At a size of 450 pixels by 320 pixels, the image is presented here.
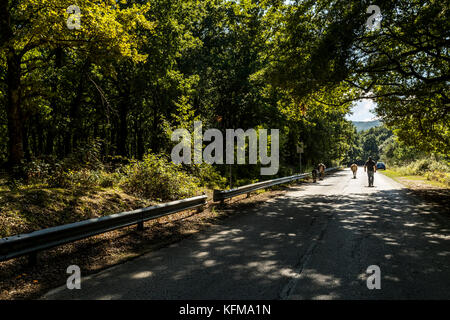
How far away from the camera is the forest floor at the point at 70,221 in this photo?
14.2 feet

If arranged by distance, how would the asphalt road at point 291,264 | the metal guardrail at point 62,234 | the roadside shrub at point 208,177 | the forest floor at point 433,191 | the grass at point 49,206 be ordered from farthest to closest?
the roadside shrub at point 208,177, the forest floor at point 433,191, the grass at point 49,206, the metal guardrail at point 62,234, the asphalt road at point 291,264

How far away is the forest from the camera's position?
8.66 meters

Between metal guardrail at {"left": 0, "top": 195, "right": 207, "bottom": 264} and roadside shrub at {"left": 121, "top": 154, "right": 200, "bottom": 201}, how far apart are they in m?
3.27

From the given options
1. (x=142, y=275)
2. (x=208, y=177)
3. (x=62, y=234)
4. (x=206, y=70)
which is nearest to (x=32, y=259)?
(x=62, y=234)

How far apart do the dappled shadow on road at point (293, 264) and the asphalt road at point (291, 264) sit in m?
0.01

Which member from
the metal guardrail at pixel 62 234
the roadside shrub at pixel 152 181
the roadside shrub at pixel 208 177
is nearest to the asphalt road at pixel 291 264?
the metal guardrail at pixel 62 234

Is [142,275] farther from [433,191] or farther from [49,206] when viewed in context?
[433,191]

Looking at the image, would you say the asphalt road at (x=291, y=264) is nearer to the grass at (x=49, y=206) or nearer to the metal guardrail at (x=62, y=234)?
the metal guardrail at (x=62, y=234)

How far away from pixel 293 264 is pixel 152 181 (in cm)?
708

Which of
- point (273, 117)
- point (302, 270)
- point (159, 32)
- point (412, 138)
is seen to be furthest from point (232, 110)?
point (302, 270)

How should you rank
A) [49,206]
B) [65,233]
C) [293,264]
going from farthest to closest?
[49,206], [65,233], [293,264]

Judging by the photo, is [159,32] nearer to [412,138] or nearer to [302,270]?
[412,138]

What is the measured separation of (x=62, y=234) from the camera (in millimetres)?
4910

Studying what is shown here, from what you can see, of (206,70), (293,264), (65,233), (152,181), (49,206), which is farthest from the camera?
(206,70)
